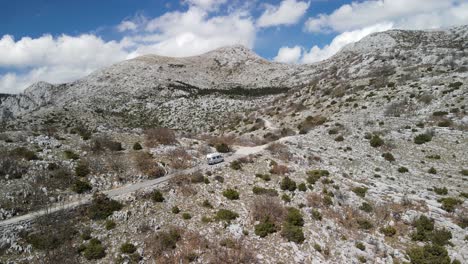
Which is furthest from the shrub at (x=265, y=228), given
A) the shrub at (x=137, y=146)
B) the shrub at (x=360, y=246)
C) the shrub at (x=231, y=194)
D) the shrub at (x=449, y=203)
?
the shrub at (x=137, y=146)

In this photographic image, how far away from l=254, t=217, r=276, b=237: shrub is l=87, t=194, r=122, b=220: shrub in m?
11.3

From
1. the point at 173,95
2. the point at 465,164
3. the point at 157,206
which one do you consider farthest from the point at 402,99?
the point at 173,95

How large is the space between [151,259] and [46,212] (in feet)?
29.7

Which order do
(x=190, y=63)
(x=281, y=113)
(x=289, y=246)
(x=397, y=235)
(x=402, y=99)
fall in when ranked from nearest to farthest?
1. (x=289, y=246)
2. (x=397, y=235)
3. (x=402, y=99)
4. (x=281, y=113)
5. (x=190, y=63)

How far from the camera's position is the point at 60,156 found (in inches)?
1179

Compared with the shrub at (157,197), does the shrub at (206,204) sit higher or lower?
lower

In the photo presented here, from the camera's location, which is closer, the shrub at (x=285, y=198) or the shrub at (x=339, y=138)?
the shrub at (x=285, y=198)

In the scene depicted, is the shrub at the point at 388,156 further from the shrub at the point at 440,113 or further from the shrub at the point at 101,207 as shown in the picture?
the shrub at the point at 101,207

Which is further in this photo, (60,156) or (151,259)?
(60,156)

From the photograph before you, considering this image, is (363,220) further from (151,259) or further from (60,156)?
(60,156)

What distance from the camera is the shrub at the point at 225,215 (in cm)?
2233

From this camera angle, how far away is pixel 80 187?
25.1 metres

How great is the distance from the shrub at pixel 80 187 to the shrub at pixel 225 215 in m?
12.5

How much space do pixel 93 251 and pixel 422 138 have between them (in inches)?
1592
